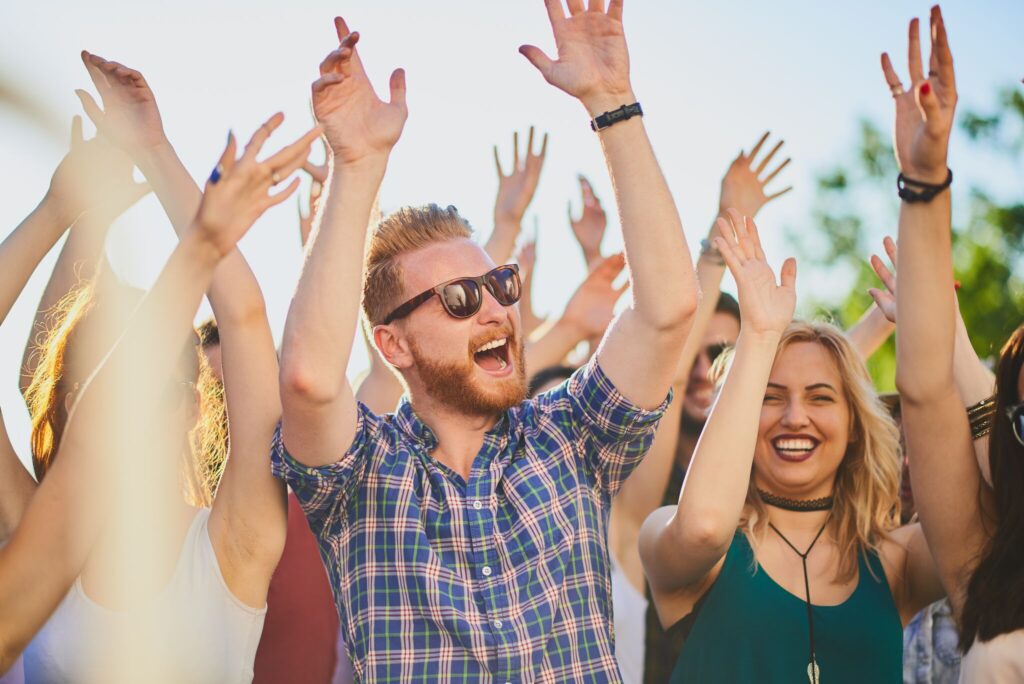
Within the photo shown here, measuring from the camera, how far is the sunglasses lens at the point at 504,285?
3.03 meters

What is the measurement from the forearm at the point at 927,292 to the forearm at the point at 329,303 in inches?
55.8

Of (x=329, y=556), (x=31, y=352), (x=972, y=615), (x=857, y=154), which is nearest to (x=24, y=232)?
(x=31, y=352)

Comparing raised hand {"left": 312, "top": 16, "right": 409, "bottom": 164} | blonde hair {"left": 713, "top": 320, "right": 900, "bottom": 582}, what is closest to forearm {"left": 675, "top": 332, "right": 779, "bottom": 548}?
blonde hair {"left": 713, "top": 320, "right": 900, "bottom": 582}

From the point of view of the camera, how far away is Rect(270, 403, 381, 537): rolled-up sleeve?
266 cm

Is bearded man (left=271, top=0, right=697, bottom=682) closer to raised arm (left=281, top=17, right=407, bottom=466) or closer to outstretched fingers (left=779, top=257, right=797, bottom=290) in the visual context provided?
raised arm (left=281, top=17, right=407, bottom=466)

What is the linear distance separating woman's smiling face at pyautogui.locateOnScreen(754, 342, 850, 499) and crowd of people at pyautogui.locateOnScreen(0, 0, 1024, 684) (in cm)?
6

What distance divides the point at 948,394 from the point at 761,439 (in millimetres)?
834

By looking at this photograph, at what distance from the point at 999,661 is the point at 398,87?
2093 mm

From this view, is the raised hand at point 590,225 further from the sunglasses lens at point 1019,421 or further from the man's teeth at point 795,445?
the sunglasses lens at point 1019,421

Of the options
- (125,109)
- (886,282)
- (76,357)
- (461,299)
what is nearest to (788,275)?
(886,282)

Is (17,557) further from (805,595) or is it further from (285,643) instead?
(805,595)

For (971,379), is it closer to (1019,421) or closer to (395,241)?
(1019,421)

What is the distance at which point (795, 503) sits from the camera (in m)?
3.71

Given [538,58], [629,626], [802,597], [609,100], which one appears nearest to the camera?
[609,100]
